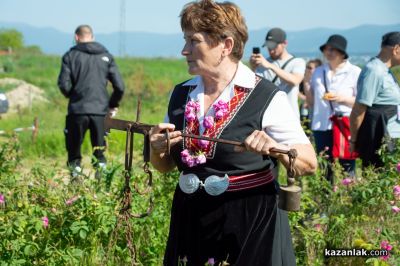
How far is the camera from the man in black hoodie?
21.8 ft

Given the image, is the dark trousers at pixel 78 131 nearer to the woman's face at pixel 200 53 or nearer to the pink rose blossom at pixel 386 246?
the pink rose blossom at pixel 386 246

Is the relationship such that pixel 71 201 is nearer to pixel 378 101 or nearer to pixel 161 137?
pixel 161 137

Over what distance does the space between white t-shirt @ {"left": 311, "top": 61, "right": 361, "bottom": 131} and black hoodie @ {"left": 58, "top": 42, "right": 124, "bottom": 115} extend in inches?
91.8

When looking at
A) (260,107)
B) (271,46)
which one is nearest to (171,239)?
(260,107)

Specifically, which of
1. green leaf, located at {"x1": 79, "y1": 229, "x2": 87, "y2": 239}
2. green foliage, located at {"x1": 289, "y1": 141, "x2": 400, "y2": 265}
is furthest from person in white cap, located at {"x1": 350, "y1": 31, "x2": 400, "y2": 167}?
green leaf, located at {"x1": 79, "y1": 229, "x2": 87, "y2": 239}

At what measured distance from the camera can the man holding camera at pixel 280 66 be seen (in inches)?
213

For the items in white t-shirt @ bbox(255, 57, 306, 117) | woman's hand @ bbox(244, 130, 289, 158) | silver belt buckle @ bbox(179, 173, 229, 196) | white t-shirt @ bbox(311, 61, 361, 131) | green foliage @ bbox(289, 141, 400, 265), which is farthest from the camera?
white t-shirt @ bbox(311, 61, 361, 131)

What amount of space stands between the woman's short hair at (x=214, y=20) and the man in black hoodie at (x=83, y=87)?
4.28m

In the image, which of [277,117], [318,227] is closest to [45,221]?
[277,117]

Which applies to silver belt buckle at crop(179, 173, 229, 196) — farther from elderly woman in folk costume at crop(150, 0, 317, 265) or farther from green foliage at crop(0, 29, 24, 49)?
green foliage at crop(0, 29, 24, 49)

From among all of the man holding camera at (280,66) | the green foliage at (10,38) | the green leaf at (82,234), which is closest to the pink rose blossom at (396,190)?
the man holding camera at (280,66)

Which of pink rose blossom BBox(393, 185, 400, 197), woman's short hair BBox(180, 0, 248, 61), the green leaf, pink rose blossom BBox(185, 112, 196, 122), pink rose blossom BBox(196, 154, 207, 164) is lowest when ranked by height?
the green leaf

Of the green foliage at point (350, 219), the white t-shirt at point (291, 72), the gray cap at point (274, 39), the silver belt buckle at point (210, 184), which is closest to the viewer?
the silver belt buckle at point (210, 184)

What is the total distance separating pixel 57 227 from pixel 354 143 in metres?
2.55
